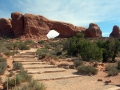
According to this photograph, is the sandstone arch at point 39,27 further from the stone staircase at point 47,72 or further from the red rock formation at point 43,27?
the stone staircase at point 47,72

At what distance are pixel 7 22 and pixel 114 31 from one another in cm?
3823

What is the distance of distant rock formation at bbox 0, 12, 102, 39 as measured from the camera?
163ft

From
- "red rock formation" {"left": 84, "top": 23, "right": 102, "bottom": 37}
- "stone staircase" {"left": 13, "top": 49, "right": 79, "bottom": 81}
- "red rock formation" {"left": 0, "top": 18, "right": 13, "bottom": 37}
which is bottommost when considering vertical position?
"stone staircase" {"left": 13, "top": 49, "right": 79, "bottom": 81}

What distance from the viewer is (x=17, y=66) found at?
444 inches

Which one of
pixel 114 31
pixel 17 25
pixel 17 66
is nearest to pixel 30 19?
pixel 17 25

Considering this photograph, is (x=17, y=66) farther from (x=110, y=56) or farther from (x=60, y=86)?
(x=110, y=56)

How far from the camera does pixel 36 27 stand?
50.2 m

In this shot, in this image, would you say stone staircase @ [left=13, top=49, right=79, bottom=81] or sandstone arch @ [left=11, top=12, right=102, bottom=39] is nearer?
stone staircase @ [left=13, top=49, right=79, bottom=81]

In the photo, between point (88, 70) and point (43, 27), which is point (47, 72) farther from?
point (43, 27)

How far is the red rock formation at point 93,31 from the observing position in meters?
52.3

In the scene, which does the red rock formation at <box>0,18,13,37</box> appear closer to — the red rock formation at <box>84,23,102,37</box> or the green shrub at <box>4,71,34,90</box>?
the red rock formation at <box>84,23,102,37</box>

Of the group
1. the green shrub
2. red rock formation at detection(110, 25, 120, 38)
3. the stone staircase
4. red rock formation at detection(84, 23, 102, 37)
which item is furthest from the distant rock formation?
the green shrub

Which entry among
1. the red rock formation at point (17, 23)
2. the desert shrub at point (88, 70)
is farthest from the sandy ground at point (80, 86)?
the red rock formation at point (17, 23)

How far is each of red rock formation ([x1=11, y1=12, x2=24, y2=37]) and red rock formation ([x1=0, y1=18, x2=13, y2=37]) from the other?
16.4ft
